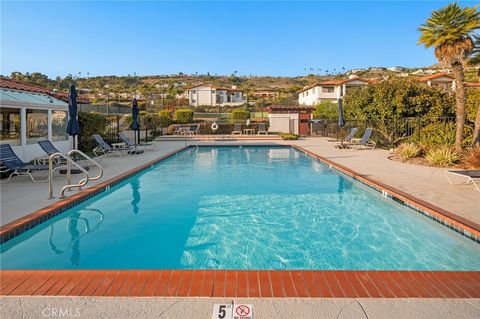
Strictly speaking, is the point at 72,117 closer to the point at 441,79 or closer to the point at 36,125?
the point at 36,125

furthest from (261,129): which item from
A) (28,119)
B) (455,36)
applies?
(28,119)

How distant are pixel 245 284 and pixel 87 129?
13.3m

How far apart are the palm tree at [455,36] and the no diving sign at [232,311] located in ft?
36.8

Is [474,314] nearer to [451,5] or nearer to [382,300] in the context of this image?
[382,300]

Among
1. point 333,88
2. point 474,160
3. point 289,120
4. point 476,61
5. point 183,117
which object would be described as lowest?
point 474,160

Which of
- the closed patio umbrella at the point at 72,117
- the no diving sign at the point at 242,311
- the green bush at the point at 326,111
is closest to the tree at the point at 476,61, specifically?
the no diving sign at the point at 242,311

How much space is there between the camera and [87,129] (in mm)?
14625

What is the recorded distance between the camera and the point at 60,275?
10.9 ft

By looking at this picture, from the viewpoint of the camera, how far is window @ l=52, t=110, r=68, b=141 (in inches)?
484

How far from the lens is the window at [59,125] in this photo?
12.3 m

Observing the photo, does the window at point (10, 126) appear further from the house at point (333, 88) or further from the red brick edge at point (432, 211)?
the house at point (333, 88)

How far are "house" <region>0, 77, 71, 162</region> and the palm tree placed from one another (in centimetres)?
1298

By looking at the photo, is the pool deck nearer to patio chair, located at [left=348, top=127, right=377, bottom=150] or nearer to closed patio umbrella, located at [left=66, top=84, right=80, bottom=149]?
closed patio umbrella, located at [left=66, top=84, right=80, bottom=149]

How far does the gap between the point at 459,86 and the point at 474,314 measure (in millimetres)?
11521
